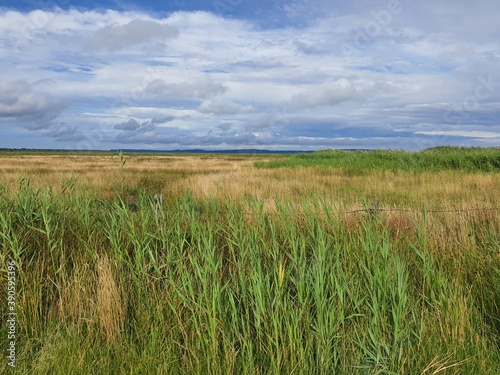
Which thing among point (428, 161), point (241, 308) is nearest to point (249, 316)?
point (241, 308)

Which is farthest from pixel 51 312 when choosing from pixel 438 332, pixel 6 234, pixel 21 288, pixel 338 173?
pixel 338 173

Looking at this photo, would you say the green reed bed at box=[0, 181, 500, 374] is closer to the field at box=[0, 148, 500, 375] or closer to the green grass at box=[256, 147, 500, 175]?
the field at box=[0, 148, 500, 375]

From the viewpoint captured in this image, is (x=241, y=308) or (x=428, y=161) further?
(x=428, y=161)

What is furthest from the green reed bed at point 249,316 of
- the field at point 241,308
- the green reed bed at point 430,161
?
the green reed bed at point 430,161

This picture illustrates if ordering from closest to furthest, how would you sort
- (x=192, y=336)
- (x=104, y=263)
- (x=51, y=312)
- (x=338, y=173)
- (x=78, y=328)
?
(x=192, y=336)
(x=78, y=328)
(x=51, y=312)
(x=104, y=263)
(x=338, y=173)

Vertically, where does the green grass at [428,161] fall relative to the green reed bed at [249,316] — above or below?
above

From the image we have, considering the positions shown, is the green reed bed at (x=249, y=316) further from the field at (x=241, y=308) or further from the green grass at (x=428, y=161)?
the green grass at (x=428, y=161)

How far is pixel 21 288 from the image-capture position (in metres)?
3.88

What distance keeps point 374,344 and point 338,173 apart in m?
23.7

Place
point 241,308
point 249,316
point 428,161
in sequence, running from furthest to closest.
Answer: point 428,161 < point 241,308 < point 249,316

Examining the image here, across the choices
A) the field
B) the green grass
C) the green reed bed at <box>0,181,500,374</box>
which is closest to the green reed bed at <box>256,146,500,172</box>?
the green grass

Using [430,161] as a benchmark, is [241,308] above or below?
below

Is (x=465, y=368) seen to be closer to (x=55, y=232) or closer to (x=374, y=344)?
(x=374, y=344)

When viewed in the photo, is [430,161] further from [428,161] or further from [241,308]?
[241,308]
